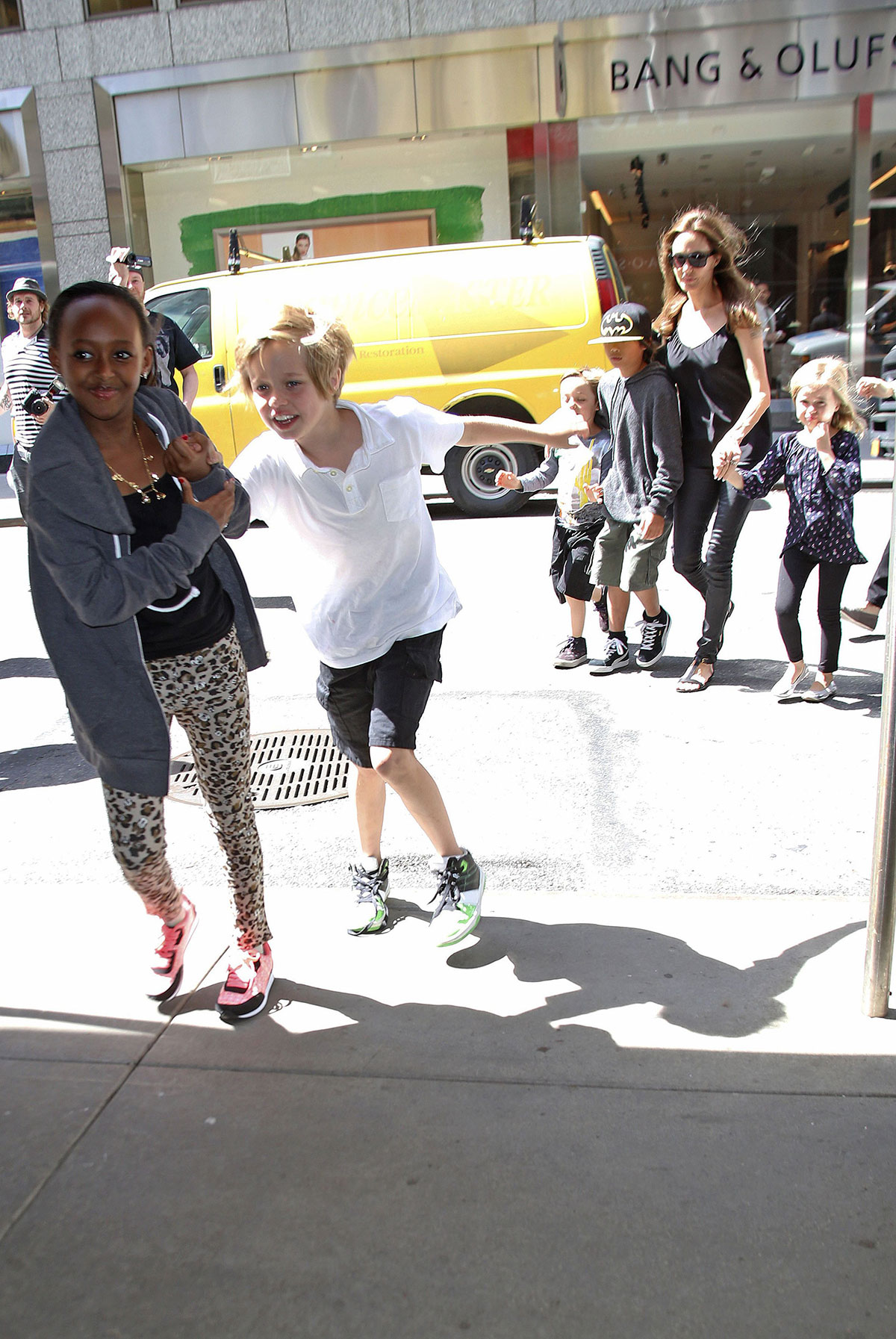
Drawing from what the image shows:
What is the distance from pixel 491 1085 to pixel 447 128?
555 inches

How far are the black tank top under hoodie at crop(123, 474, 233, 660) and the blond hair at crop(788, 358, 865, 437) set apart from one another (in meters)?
3.06

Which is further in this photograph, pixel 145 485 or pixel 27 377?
pixel 27 377

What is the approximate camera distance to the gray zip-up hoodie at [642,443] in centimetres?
494

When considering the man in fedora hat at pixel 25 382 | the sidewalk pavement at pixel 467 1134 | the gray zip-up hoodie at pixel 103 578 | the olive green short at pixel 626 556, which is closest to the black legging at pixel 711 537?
the olive green short at pixel 626 556

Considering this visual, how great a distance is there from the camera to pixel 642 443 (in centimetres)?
506

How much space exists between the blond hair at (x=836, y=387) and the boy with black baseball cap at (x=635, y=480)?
549mm

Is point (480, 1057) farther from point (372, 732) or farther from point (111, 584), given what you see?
point (111, 584)

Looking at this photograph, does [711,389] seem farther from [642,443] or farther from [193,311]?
[193,311]

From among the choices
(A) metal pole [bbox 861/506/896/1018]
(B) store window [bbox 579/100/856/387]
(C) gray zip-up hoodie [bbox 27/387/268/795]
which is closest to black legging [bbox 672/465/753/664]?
(A) metal pole [bbox 861/506/896/1018]

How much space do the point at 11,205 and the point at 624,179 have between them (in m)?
8.42

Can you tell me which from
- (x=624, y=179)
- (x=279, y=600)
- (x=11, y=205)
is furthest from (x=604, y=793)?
(x=11, y=205)

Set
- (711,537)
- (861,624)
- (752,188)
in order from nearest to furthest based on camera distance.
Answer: (711,537)
(861,624)
(752,188)

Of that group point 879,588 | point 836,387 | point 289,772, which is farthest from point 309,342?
point 879,588

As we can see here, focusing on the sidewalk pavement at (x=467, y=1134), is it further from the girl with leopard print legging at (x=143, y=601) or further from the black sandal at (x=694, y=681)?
the black sandal at (x=694, y=681)
